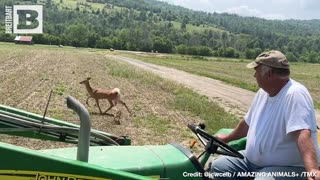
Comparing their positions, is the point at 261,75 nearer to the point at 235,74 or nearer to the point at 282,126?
the point at 282,126

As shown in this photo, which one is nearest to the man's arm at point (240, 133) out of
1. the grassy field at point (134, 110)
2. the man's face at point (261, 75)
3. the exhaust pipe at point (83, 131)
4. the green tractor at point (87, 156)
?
the green tractor at point (87, 156)

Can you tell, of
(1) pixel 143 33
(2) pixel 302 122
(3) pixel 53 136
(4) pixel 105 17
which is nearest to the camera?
(2) pixel 302 122

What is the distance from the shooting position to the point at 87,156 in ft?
8.02

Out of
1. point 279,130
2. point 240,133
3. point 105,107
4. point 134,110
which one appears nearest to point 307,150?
point 279,130

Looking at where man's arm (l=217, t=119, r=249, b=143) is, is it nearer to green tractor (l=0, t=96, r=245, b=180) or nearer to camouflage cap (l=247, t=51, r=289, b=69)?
green tractor (l=0, t=96, r=245, b=180)

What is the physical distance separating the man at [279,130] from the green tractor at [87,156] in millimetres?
215

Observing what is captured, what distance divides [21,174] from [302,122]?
72.7 inches

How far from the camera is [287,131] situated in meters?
3.05

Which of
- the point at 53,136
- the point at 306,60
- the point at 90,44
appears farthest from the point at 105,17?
the point at 53,136

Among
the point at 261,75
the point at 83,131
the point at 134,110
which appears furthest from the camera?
the point at 134,110

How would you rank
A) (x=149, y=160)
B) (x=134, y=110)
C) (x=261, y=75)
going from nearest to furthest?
(x=149, y=160) → (x=261, y=75) → (x=134, y=110)

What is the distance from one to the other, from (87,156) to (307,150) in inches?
56.6

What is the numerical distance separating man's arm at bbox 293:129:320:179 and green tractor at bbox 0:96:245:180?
0.44 m

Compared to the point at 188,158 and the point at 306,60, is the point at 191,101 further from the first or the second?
the point at 306,60
